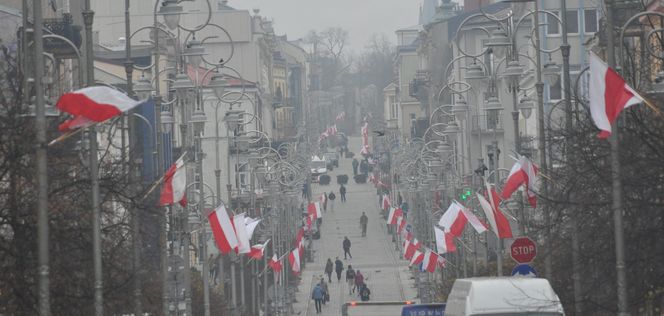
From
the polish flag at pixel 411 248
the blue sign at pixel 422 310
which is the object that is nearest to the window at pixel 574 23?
the polish flag at pixel 411 248

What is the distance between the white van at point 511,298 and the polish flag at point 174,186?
9876 mm

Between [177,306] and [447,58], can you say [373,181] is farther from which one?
[177,306]

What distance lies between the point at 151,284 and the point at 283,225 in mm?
45249

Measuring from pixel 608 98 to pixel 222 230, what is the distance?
18.4 metres

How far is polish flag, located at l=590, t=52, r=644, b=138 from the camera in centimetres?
2428

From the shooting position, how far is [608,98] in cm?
2450

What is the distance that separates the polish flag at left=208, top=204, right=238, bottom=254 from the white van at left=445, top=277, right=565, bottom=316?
52.7 ft

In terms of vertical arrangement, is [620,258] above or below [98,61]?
below

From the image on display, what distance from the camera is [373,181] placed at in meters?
148

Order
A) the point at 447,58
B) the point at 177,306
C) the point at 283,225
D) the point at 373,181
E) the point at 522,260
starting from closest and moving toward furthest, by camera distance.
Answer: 1. the point at 522,260
2. the point at 177,306
3. the point at 283,225
4. the point at 447,58
5. the point at 373,181

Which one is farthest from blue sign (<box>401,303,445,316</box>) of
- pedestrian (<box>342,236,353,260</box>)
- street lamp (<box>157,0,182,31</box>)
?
pedestrian (<box>342,236,353,260</box>)

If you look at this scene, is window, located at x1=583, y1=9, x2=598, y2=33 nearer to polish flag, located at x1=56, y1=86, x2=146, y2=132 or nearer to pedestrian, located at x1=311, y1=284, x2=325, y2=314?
pedestrian, located at x1=311, y1=284, x2=325, y2=314

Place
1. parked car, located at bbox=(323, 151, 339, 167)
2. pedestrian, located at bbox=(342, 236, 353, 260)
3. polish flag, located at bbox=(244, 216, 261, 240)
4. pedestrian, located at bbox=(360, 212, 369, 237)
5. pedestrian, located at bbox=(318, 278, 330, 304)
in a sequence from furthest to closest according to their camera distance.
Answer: parked car, located at bbox=(323, 151, 339, 167) → pedestrian, located at bbox=(360, 212, 369, 237) → pedestrian, located at bbox=(342, 236, 353, 260) → pedestrian, located at bbox=(318, 278, 330, 304) → polish flag, located at bbox=(244, 216, 261, 240)

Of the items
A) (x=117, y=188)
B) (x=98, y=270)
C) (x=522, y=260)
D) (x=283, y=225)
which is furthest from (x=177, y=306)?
(x=283, y=225)
